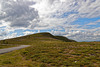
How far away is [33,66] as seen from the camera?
1088 cm

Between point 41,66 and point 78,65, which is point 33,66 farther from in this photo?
point 78,65

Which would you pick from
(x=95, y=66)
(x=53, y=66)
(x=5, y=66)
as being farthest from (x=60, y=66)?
(x=5, y=66)

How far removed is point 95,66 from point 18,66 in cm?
994

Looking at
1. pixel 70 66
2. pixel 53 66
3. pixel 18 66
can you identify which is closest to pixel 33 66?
pixel 18 66

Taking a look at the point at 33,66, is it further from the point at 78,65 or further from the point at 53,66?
the point at 78,65

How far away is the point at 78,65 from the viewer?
10781 millimetres

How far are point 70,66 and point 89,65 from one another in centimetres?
→ 253

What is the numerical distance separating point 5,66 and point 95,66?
460 inches

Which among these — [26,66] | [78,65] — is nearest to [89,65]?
[78,65]

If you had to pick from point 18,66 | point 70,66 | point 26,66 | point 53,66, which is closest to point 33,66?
point 26,66

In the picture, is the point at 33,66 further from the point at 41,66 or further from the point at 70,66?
the point at 70,66

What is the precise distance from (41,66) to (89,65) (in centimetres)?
622

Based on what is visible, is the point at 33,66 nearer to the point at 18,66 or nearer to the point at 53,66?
the point at 18,66

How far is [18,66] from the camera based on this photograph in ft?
35.7
